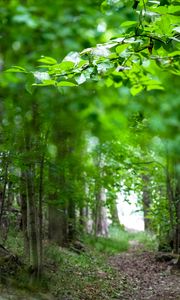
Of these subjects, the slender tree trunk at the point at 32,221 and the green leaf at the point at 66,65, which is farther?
the slender tree trunk at the point at 32,221

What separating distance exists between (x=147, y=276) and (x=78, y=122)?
23.3 ft

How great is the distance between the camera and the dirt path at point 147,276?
25.6 feet

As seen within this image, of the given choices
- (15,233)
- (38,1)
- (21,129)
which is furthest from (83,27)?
(15,233)

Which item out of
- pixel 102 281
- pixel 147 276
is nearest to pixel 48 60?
pixel 102 281

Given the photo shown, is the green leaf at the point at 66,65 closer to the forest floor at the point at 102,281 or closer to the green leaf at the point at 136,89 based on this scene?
the green leaf at the point at 136,89

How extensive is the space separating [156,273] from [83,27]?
857cm

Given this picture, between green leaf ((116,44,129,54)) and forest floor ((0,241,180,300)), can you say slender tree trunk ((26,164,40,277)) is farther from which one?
green leaf ((116,44,129,54))

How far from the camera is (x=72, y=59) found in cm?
192

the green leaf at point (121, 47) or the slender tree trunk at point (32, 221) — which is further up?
the green leaf at point (121, 47)

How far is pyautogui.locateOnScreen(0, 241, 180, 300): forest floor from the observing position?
21.1 feet

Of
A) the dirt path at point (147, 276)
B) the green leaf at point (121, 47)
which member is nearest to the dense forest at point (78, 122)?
the green leaf at point (121, 47)

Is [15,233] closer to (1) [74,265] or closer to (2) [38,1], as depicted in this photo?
(1) [74,265]

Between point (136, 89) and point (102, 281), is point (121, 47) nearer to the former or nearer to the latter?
point (136, 89)

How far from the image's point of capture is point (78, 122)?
3803mm
